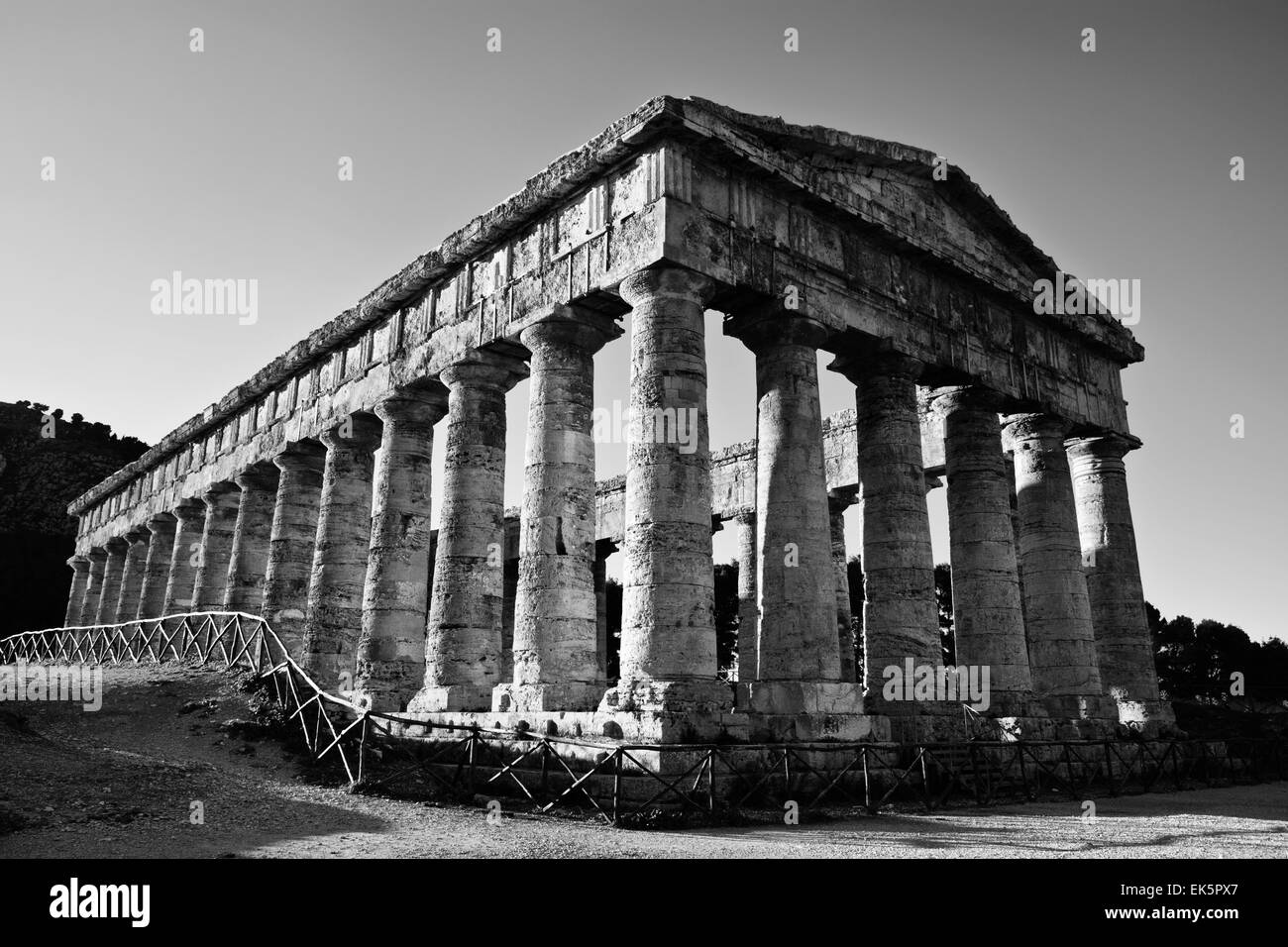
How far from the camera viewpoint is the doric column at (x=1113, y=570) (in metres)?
23.1

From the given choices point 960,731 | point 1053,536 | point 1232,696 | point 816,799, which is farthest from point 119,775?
point 1232,696

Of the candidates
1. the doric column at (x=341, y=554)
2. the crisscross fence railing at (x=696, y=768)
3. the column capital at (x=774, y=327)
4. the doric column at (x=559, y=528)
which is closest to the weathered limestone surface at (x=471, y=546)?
the doric column at (x=559, y=528)

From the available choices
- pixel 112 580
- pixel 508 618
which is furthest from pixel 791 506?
pixel 112 580

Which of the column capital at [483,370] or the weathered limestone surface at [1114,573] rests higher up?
the column capital at [483,370]

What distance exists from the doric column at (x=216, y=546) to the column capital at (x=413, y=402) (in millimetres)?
11766

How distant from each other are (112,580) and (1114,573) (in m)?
41.3

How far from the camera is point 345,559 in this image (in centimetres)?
2361

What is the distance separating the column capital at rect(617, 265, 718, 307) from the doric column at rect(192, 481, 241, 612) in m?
20.7

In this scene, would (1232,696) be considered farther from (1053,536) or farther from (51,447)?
(51,447)

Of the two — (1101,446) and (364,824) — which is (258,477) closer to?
(364,824)

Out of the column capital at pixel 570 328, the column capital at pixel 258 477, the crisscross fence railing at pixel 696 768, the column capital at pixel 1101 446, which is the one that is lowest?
the crisscross fence railing at pixel 696 768

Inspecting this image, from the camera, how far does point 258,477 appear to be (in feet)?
96.6

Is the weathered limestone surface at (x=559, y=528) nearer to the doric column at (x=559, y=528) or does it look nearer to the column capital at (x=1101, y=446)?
the doric column at (x=559, y=528)

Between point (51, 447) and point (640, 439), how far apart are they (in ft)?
207
